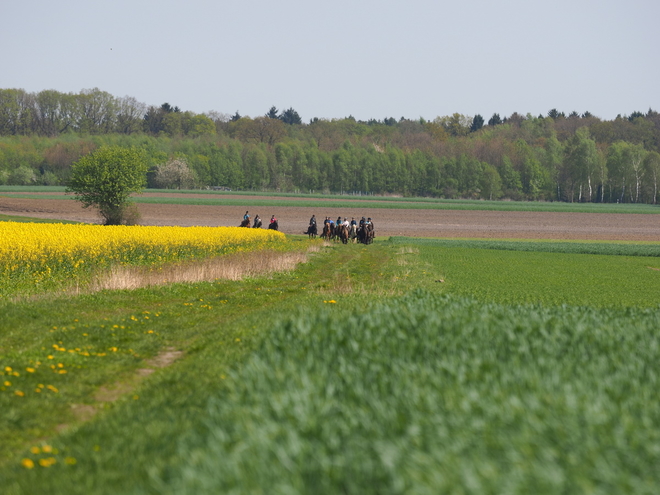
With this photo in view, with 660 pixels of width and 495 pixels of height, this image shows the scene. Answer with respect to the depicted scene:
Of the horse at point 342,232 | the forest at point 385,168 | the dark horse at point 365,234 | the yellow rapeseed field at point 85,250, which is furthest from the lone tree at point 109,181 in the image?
the forest at point 385,168

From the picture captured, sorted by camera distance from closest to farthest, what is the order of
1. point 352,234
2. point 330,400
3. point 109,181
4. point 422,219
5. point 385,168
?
point 330,400, point 352,234, point 109,181, point 422,219, point 385,168

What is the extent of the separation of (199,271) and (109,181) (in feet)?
147

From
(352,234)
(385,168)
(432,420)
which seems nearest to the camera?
(432,420)

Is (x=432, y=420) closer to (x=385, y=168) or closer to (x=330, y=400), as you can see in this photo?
(x=330, y=400)

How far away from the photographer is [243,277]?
2473 cm

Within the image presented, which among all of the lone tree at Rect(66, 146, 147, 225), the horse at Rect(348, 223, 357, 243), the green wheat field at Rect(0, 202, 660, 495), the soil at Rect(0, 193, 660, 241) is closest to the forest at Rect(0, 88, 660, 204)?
the soil at Rect(0, 193, 660, 241)

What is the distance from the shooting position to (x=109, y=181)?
64.6m

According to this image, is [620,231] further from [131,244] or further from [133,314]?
[133,314]

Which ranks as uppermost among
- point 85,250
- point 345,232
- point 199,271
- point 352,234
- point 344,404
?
point 344,404

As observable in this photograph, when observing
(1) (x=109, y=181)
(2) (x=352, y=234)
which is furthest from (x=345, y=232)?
(1) (x=109, y=181)

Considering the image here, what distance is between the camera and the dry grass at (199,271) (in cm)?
2033

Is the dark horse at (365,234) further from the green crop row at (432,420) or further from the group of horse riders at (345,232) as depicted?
the green crop row at (432,420)

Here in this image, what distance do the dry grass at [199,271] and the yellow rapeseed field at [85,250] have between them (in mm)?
1501

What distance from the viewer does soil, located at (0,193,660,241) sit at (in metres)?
73.7
